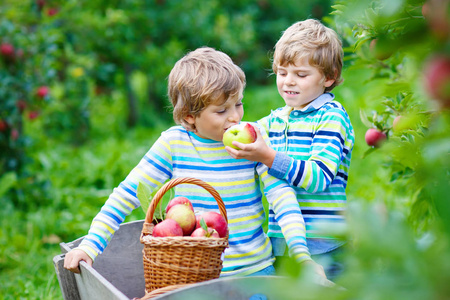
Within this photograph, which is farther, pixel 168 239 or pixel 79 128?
pixel 79 128

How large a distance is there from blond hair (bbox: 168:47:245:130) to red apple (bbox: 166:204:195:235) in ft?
1.33

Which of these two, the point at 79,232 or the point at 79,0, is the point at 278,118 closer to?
the point at 79,232

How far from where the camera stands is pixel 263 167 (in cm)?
194

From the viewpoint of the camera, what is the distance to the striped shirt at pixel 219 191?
A: 6.15ft

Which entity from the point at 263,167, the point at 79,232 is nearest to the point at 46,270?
the point at 79,232

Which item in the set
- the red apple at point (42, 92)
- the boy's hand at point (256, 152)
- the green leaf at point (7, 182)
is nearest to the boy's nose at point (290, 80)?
the boy's hand at point (256, 152)

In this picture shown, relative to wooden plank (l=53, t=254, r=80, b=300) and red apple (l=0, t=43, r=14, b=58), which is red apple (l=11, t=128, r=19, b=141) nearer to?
red apple (l=0, t=43, r=14, b=58)

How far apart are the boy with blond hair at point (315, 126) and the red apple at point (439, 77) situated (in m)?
1.31

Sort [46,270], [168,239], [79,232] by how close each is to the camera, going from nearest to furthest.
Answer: [168,239], [46,270], [79,232]

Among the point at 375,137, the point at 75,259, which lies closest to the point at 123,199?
the point at 75,259

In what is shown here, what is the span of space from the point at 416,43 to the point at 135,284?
1850mm

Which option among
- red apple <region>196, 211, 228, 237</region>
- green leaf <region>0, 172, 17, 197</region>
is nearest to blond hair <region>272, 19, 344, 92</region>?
red apple <region>196, 211, 228, 237</region>

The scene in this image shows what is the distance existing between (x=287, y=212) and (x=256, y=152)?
25cm

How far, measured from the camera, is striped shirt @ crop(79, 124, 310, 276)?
1.88 metres
